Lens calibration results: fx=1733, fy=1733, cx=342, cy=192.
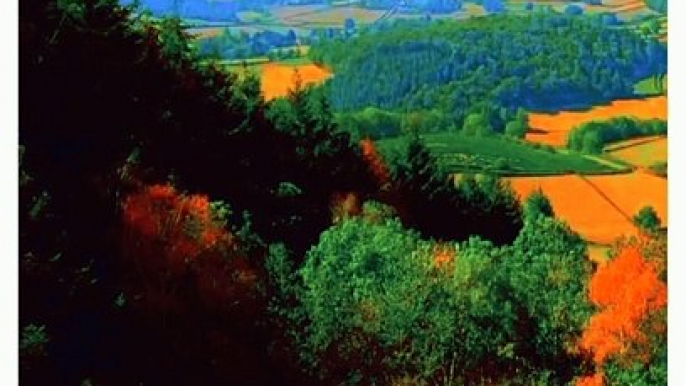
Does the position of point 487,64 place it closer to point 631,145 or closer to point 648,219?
point 631,145

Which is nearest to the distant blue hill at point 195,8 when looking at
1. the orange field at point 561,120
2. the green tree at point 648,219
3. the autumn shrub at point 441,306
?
the autumn shrub at point 441,306

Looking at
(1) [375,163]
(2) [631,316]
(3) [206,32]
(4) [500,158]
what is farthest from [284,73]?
(2) [631,316]

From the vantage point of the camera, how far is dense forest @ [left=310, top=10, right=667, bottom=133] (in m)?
6.38

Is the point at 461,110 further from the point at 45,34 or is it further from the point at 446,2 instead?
the point at 45,34

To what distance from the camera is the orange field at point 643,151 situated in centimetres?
603

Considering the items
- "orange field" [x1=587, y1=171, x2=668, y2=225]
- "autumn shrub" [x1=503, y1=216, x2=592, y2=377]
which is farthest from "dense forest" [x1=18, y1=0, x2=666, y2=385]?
"orange field" [x1=587, y1=171, x2=668, y2=225]

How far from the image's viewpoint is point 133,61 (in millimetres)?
7488

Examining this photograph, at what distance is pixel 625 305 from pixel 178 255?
1.80m

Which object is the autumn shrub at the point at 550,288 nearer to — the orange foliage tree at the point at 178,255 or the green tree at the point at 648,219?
the green tree at the point at 648,219

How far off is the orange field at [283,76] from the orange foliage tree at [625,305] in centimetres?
130

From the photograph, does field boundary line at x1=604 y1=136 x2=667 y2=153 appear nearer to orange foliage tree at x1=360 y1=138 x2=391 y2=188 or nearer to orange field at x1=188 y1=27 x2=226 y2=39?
orange foliage tree at x1=360 y1=138 x2=391 y2=188

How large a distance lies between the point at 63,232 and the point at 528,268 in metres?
1.75

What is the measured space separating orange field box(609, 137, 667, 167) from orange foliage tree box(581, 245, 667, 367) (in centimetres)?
31

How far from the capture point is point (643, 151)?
6.12 meters
